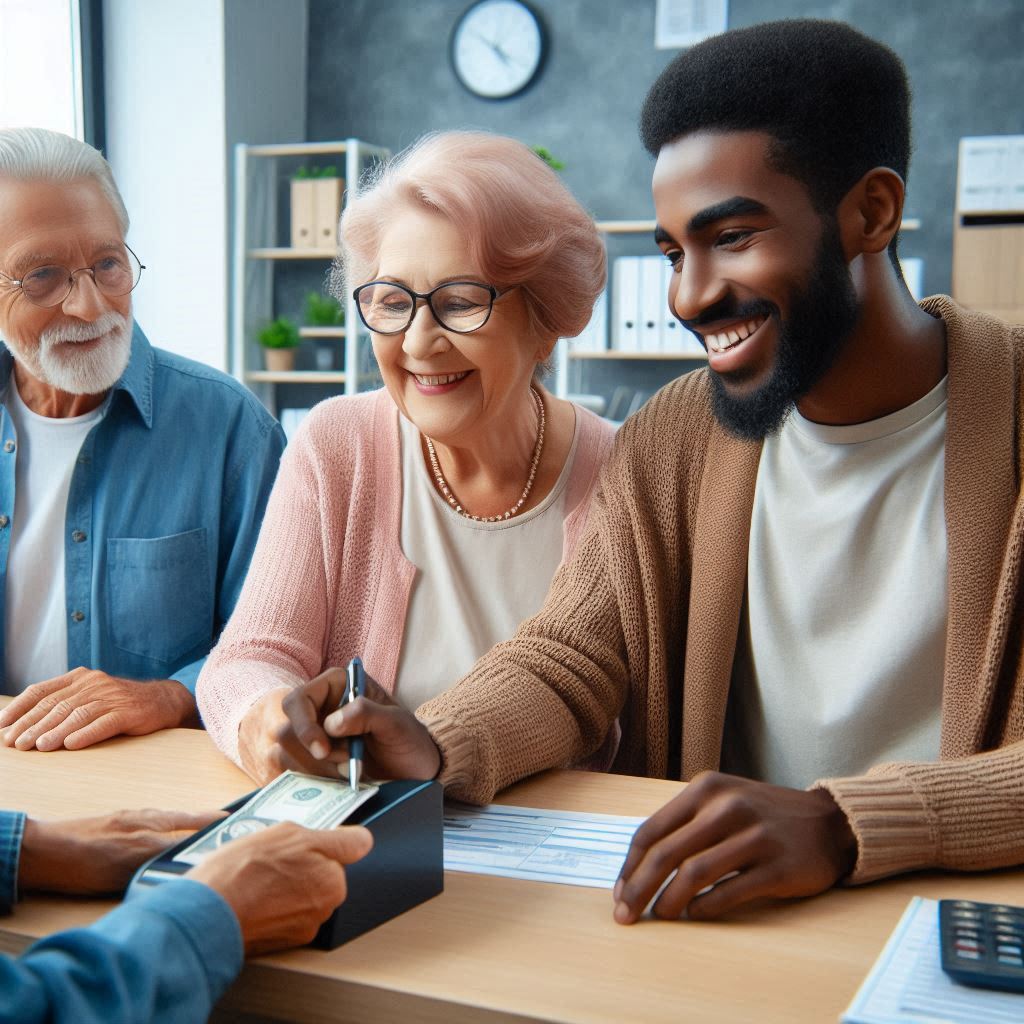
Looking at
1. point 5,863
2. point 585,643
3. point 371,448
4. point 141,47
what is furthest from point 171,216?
point 5,863

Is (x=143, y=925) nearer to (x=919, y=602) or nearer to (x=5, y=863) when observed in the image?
(x=5, y=863)

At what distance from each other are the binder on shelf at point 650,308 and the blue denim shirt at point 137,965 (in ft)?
14.9

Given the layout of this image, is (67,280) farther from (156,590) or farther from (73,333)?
(156,590)

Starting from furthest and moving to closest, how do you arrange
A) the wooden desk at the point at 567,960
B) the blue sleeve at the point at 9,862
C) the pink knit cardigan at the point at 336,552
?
the pink knit cardigan at the point at 336,552 → the blue sleeve at the point at 9,862 → the wooden desk at the point at 567,960

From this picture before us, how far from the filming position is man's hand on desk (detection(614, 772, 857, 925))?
100cm

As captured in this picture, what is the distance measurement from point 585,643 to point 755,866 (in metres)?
0.52

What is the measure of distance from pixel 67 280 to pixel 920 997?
1720mm

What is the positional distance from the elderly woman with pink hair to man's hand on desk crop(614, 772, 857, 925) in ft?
2.18

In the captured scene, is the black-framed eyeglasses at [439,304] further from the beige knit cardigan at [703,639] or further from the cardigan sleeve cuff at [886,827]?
the cardigan sleeve cuff at [886,827]

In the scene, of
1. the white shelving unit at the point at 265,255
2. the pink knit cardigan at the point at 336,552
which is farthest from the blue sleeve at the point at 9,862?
the white shelving unit at the point at 265,255

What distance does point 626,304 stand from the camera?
5277mm

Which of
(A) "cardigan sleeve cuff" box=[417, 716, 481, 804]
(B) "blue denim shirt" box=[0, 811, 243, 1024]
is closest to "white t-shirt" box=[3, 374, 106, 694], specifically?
(A) "cardigan sleeve cuff" box=[417, 716, 481, 804]

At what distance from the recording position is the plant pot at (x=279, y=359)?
19.1ft

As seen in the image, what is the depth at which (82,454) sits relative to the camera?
2064 mm
